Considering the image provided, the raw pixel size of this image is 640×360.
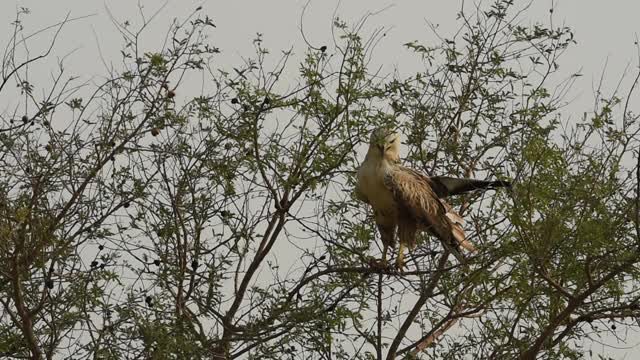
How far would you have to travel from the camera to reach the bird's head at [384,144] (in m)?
7.74

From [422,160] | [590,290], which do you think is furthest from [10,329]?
[590,290]

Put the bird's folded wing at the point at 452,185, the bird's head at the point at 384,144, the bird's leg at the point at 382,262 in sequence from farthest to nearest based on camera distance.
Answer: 1. the bird's head at the point at 384,144
2. the bird's folded wing at the point at 452,185
3. the bird's leg at the point at 382,262

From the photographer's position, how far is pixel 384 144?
7.75 meters

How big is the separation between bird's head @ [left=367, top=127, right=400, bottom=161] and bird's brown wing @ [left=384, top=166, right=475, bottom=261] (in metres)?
0.10

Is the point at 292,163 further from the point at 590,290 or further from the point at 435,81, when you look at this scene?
the point at 590,290

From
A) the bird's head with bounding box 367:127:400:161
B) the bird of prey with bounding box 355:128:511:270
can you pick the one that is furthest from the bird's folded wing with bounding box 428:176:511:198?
the bird's head with bounding box 367:127:400:161

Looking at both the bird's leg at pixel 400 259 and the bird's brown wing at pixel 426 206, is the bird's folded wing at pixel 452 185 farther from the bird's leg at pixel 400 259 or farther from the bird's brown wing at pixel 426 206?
the bird's leg at pixel 400 259

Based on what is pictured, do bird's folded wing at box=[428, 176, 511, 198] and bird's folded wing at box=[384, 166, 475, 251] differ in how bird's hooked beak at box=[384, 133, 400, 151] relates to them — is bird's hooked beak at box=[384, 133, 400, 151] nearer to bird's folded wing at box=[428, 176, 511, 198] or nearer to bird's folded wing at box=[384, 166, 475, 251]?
bird's folded wing at box=[384, 166, 475, 251]

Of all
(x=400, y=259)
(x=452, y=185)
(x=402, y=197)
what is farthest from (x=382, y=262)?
(x=452, y=185)

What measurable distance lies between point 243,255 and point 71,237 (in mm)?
1198

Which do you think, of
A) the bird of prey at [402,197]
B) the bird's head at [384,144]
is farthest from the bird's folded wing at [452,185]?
the bird's head at [384,144]

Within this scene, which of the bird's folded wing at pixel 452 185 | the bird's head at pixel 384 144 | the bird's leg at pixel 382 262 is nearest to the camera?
the bird's leg at pixel 382 262

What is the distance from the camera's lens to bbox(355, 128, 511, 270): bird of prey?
7754 mm

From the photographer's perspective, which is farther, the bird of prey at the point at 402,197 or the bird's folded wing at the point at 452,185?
the bird of prey at the point at 402,197
